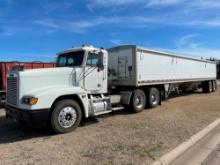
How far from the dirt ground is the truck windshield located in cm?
225

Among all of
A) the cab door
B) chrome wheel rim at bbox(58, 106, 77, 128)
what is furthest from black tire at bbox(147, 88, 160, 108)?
chrome wheel rim at bbox(58, 106, 77, 128)

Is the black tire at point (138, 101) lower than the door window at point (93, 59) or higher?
lower

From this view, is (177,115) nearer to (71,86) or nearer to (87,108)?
(87,108)

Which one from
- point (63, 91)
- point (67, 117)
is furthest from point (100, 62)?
point (67, 117)

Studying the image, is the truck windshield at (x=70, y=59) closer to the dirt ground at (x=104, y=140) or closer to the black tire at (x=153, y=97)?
the dirt ground at (x=104, y=140)

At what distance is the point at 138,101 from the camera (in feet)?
40.0

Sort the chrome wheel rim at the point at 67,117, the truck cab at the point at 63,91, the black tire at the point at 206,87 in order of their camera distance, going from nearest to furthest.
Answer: the truck cab at the point at 63,91, the chrome wheel rim at the point at 67,117, the black tire at the point at 206,87

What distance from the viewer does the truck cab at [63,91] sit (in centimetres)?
766

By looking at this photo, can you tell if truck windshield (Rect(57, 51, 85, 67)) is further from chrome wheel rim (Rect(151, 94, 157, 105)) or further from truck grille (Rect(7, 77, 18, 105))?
chrome wheel rim (Rect(151, 94, 157, 105))

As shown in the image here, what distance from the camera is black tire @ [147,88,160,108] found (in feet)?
42.1

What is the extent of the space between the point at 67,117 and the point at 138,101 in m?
4.71

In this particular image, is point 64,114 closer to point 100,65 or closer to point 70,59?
point 70,59

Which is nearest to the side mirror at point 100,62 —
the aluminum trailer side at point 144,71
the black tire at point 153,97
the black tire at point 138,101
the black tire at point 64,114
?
the black tire at point 64,114

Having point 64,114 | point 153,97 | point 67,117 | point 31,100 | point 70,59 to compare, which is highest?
point 70,59
